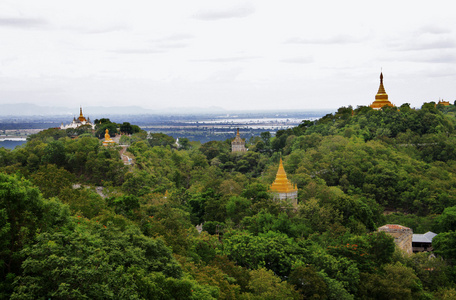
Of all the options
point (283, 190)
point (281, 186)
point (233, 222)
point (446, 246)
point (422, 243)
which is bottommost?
point (422, 243)

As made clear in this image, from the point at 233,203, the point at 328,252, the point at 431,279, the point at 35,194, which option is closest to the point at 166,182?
the point at 233,203

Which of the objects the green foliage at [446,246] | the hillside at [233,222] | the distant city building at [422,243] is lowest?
the distant city building at [422,243]

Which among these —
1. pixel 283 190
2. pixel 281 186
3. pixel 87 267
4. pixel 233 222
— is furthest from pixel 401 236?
pixel 87 267

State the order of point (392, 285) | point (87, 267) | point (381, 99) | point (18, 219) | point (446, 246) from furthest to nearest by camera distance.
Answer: point (381, 99), point (446, 246), point (392, 285), point (18, 219), point (87, 267)

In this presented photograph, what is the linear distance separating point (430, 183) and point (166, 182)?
24471 millimetres

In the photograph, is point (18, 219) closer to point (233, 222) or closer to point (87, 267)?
point (87, 267)

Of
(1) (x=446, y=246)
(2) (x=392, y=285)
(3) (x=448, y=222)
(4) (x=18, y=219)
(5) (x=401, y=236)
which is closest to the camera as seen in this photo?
(4) (x=18, y=219)

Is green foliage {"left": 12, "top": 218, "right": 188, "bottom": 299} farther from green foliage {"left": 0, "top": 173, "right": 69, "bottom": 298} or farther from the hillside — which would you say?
green foliage {"left": 0, "top": 173, "right": 69, "bottom": 298}

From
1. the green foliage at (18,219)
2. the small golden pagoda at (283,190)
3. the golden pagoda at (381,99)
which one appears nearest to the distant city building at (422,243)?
the small golden pagoda at (283,190)

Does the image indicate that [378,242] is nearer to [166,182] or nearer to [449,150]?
[166,182]

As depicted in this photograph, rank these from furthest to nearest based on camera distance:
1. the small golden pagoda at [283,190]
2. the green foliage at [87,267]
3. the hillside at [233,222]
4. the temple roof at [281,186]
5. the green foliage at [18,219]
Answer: the temple roof at [281,186] < the small golden pagoda at [283,190] < the hillside at [233,222] < the green foliage at [18,219] < the green foliage at [87,267]

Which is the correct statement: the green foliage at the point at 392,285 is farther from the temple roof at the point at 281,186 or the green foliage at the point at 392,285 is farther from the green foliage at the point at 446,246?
the temple roof at the point at 281,186

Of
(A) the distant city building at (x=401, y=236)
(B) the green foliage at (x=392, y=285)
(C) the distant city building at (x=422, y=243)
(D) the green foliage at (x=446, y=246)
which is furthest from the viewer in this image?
(C) the distant city building at (x=422, y=243)

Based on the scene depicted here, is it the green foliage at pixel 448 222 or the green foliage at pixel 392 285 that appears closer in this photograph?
the green foliage at pixel 392 285
